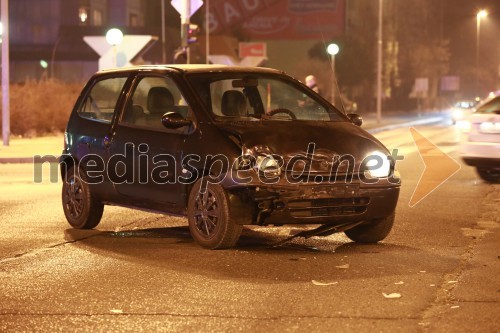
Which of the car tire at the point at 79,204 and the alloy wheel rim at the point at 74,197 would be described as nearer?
the car tire at the point at 79,204

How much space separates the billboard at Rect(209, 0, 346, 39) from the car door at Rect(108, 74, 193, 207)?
235ft

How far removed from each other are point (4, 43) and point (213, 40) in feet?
165

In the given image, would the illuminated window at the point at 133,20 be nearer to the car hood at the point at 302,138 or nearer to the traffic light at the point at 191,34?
the traffic light at the point at 191,34

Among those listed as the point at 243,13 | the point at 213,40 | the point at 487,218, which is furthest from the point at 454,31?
the point at 487,218

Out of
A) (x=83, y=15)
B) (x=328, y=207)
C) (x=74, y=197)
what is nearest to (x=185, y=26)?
(x=74, y=197)

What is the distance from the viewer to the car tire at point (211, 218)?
9672mm

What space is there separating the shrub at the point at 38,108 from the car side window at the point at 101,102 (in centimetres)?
2082

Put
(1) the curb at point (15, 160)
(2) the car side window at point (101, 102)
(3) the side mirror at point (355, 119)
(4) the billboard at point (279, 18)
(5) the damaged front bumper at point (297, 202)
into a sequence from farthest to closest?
(4) the billboard at point (279, 18)
(1) the curb at point (15, 160)
(2) the car side window at point (101, 102)
(3) the side mirror at point (355, 119)
(5) the damaged front bumper at point (297, 202)

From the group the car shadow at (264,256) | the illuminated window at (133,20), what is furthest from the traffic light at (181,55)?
the illuminated window at (133,20)

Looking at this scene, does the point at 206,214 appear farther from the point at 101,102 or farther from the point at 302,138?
the point at 101,102

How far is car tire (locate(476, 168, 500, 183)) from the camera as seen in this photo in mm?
18328

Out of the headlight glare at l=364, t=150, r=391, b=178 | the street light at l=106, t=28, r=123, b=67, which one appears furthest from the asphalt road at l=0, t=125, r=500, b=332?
the street light at l=106, t=28, r=123, b=67

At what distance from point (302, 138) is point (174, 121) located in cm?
121

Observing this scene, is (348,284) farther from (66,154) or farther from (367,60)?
(367,60)
